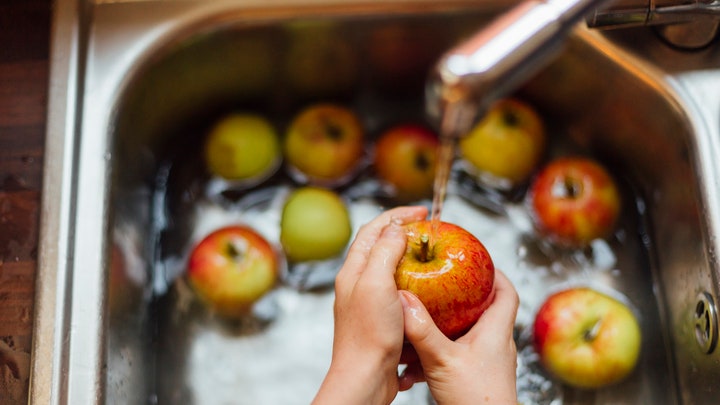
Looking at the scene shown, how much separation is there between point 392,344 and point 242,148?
48 cm

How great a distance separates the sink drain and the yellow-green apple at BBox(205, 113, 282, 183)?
0.66 m

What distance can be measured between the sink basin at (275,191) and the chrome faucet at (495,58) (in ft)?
1.40

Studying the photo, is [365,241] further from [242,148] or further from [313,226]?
[242,148]

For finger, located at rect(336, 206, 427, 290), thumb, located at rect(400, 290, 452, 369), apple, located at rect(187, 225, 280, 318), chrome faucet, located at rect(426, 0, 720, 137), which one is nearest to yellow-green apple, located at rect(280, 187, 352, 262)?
apple, located at rect(187, 225, 280, 318)

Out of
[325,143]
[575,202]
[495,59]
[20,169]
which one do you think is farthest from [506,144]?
[20,169]

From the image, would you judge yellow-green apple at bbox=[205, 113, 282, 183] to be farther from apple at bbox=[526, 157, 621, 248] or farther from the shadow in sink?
apple at bbox=[526, 157, 621, 248]

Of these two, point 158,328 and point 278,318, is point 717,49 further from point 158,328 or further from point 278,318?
point 158,328

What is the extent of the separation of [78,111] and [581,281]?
0.76 metres

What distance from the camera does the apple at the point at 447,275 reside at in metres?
0.75

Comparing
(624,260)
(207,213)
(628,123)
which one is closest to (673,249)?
(624,260)

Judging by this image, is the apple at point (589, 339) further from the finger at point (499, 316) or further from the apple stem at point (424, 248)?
the apple stem at point (424, 248)

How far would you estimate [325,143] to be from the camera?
1.07 m

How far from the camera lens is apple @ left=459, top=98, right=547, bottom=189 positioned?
1.05 metres

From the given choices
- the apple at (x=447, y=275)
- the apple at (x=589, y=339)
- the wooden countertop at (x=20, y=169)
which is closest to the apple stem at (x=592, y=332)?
the apple at (x=589, y=339)
